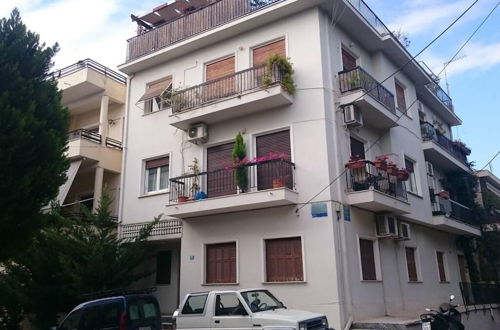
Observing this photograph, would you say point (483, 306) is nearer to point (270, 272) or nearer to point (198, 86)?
point (270, 272)

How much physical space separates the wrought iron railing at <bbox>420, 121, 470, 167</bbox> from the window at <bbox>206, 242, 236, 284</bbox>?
10.0 m

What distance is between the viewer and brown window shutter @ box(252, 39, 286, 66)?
1455 cm

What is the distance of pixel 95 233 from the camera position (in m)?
14.4

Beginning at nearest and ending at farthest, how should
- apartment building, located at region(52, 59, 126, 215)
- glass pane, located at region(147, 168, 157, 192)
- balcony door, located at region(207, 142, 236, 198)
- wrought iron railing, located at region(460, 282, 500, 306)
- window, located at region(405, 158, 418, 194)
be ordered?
balcony door, located at region(207, 142, 236, 198) < glass pane, located at region(147, 168, 157, 192) < apartment building, located at region(52, 59, 126, 215) < window, located at region(405, 158, 418, 194) < wrought iron railing, located at region(460, 282, 500, 306)

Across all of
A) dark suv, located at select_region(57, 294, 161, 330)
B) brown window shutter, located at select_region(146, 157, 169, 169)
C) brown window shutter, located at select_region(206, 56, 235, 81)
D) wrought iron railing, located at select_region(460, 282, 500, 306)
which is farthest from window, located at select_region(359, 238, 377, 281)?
wrought iron railing, located at select_region(460, 282, 500, 306)

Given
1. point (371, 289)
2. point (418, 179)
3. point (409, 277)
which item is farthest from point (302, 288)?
point (418, 179)

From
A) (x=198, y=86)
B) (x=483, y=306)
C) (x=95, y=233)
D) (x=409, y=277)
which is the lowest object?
(x=483, y=306)

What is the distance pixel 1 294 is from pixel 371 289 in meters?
11.1

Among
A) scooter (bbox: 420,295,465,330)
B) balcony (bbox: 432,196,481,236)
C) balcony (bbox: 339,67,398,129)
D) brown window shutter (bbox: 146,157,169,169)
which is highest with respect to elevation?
balcony (bbox: 339,67,398,129)

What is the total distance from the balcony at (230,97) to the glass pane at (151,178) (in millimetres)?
2287

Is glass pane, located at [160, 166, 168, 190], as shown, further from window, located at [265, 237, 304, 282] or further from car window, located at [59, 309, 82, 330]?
car window, located at [59, 309, 82, 330]

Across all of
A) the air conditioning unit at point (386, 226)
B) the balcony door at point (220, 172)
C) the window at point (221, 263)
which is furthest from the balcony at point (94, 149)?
the air conditioning unit at point (386, 226)

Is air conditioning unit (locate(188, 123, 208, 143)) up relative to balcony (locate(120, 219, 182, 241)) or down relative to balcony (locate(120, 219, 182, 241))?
up

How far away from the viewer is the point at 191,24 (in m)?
16.4
